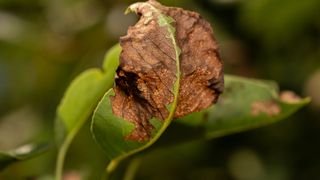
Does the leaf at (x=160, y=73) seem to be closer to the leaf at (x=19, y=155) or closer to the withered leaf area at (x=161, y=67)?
the withered leaf area at (x=161, y=67)

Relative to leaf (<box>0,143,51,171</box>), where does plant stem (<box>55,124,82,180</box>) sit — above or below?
below

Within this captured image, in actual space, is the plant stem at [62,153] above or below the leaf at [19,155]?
below

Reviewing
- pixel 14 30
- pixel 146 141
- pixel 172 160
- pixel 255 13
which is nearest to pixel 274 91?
pixel 146 141

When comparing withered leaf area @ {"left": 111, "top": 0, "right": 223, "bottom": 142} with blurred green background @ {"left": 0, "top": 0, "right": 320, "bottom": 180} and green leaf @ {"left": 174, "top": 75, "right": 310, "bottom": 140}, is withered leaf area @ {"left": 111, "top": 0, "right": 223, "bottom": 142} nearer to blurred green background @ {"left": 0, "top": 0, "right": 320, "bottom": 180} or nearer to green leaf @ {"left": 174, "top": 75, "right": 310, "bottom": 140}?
green leaf @ {"left": 174, "top": 75, "right": 310, "bottom": 140}

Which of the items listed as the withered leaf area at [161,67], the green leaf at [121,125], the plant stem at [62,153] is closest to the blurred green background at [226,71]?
the plant stem at [62,153]

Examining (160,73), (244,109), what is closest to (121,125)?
(160,73)

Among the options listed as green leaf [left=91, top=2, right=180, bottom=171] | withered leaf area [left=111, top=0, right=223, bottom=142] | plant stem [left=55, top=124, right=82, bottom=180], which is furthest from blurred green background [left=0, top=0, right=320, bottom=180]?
withered leaf area [left=111, top=0, right=223, bottom=142]
